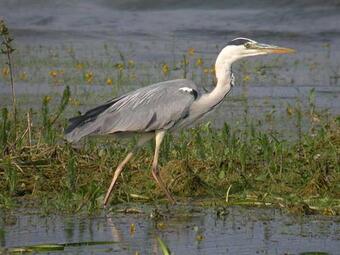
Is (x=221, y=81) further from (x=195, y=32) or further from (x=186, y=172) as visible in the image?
(x=195, y=32)

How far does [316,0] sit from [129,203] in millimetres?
12353

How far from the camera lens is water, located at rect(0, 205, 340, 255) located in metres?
6.10

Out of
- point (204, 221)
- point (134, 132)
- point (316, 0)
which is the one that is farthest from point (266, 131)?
point (316, 0)

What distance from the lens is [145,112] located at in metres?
7.98

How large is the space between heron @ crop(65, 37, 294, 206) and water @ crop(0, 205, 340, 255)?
3.10 ft

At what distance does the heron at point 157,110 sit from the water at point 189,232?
95 cm

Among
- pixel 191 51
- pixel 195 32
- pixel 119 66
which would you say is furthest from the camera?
pixel 195 32

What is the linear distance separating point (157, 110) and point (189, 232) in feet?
5.41

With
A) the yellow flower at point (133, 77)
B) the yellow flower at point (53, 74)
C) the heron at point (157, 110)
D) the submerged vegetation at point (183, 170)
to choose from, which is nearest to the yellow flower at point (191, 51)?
Result: the yellow flower at point (133, 77)

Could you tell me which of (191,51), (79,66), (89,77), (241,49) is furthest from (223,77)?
(191,51)

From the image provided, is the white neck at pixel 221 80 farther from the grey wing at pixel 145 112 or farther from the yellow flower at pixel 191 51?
the yellow flower at pixel 191 51

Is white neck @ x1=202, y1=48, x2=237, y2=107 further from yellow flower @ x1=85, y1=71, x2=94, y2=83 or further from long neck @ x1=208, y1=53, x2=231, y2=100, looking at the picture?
yellow flower @ x1=85, y1=71, x2=94, y2=83

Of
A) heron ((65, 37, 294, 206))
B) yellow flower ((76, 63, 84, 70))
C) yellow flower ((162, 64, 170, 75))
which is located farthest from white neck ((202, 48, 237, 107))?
yellow flower ((76, 63, 84, 70))

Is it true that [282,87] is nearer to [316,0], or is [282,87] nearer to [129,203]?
[129,203]
